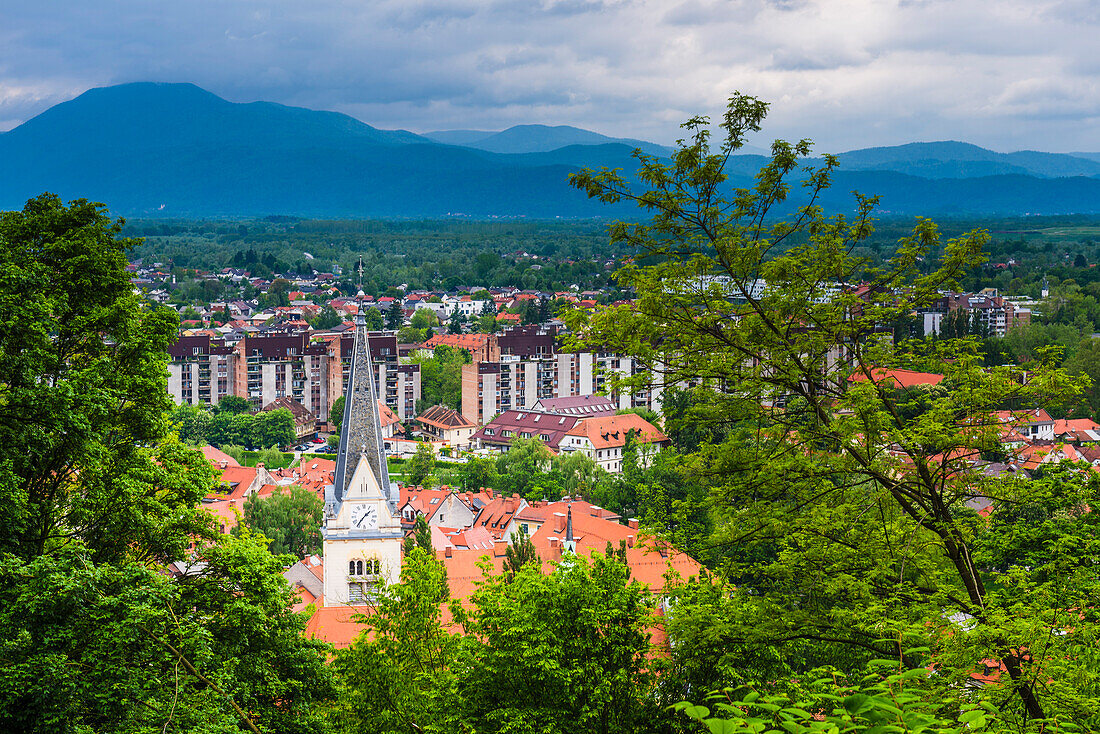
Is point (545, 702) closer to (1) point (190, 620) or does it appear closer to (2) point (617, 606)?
(2) point (617, 606)

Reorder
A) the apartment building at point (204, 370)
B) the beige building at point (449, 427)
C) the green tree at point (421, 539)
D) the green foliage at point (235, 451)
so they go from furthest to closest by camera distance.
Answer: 1. the apartment building at point (204, 370)
2. the beige building at point (449, 427)
3. the green foliage at point (235, 451)
4. the green tree at point (421, 539)

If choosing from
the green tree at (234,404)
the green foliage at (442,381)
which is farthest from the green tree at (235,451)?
the green foliage at (442,381)

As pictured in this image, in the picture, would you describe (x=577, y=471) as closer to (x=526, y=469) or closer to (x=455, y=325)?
(x=526, y=469)

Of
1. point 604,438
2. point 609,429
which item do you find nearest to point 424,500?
point 604,438

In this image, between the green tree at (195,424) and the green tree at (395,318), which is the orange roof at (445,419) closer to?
the green tree at (195,424)

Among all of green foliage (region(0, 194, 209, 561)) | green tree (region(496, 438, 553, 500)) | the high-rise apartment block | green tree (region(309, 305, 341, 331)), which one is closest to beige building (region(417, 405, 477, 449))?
the high-rise apartment block
